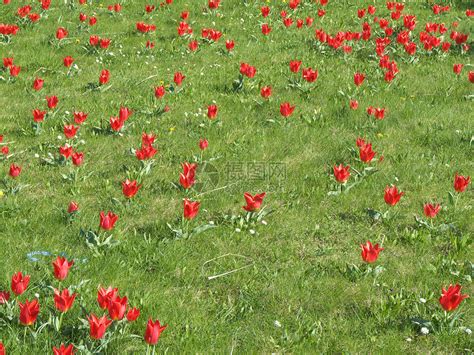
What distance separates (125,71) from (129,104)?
5.22ft

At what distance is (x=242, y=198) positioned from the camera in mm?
A: 6574

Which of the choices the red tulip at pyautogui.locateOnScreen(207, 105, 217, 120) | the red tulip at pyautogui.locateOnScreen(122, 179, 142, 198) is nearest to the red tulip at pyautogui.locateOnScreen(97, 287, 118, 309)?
the red tulip at pyautogui.locateOnScreen(122, 179, 142, 198)

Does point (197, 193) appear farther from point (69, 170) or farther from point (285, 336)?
point (285, 336)

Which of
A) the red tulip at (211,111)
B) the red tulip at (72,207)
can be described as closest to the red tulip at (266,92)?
the red tulip at (211,111)

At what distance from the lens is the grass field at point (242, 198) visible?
4.62m

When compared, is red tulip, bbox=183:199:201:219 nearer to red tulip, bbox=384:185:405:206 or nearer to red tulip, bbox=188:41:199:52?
red tulip, bbox=384:185:405:206

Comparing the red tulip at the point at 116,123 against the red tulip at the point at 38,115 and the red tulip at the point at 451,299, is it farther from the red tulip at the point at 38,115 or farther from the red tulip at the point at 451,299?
the red tulip at the point at 451,299

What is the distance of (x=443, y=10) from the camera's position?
44.2 ft

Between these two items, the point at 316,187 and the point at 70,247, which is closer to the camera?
the point at 70,247

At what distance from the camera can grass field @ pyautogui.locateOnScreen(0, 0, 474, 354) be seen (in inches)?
182

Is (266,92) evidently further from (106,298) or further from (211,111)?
(106,298)

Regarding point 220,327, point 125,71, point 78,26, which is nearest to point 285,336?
point 220,327

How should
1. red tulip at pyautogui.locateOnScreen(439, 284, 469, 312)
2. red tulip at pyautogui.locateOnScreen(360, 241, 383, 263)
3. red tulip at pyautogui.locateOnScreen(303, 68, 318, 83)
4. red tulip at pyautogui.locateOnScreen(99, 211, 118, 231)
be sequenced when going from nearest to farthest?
red tulip at pyautogui.locateOnScreen(439, 284, 469, 312)
red tulip at pyautogui.locateOnScreen(360, 241, 383, 263)
red tulip at pyautogui.locateOnScreen(99, 211, 118, 231)
red tulip at pyautogui.locateOnScreen(303, 68, 318, 83)

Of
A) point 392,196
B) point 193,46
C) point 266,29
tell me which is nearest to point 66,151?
point 392,196
